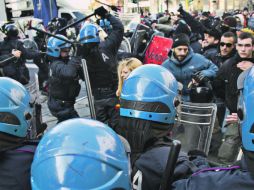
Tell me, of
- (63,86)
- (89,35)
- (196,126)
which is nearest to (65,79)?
(63,86)

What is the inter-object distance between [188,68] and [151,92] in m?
2.68

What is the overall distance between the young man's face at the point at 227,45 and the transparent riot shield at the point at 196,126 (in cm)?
173

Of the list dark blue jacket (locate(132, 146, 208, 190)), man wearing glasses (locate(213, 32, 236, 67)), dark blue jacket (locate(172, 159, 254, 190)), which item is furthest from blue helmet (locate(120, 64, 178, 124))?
man wearing glasses (locate(213, 32, 236, 67))

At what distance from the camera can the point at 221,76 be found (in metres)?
4.75

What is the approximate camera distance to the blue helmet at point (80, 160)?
1319mm

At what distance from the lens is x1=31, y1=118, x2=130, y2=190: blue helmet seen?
1319 millimetres

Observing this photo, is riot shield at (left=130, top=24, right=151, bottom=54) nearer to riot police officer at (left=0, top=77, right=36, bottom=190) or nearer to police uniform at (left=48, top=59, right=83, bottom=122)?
police uniform at (left=48, top=59, right=83, bottom=122)

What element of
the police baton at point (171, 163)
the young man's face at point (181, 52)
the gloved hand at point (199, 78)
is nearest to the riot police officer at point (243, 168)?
the police baton at point (171, 163)

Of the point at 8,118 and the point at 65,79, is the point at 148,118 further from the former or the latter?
the point at 65,79

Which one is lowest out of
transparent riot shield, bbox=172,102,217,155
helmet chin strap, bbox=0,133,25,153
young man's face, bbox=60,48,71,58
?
transparent riot shield, bbox=172,102,217,155

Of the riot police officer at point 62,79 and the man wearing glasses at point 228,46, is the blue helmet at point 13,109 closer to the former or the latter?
the riot police officer at point 62,79

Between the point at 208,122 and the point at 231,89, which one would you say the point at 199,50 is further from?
the point at 208,122

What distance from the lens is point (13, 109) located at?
7.70 ft

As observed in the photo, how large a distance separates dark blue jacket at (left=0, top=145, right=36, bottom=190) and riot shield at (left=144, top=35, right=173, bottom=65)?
184 inches
